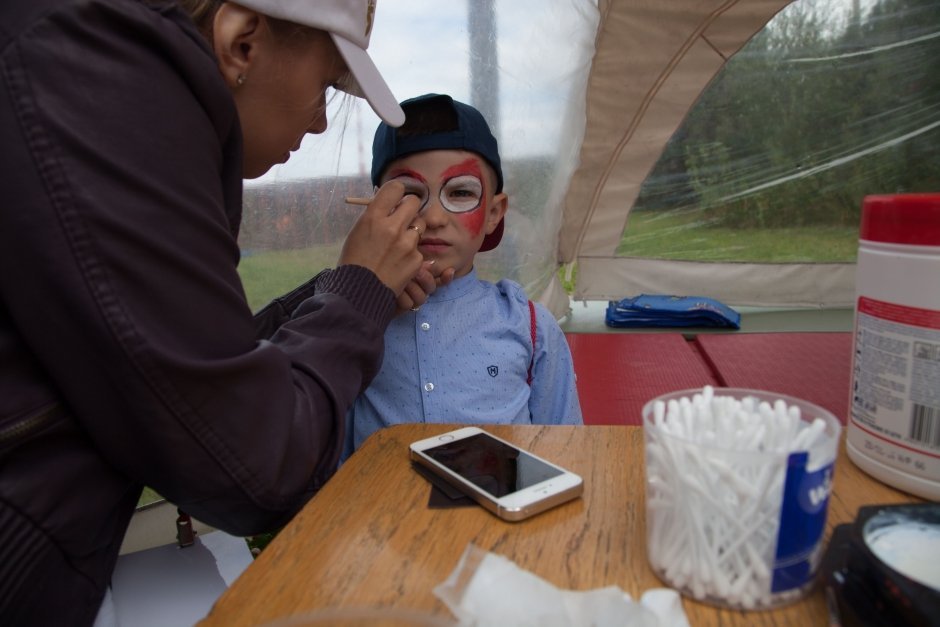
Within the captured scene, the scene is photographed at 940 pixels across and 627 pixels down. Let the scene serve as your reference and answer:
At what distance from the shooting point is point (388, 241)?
2.98ft

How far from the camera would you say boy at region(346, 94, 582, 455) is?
115 centimetres

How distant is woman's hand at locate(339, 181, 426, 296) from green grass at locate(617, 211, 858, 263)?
2.58 metres

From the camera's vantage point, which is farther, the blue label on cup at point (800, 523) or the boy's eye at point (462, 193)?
Answer: the boy's eye at point (462, 193)

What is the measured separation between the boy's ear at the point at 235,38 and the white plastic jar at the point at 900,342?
65cm

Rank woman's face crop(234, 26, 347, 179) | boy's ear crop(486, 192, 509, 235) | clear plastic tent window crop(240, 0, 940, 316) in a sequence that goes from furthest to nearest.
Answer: clear plastic tent window crop(240, 0, 940, 316)
boy's ear crop(486, 192, 509, 235)
woman's face crop(234, 26, 347, 179)

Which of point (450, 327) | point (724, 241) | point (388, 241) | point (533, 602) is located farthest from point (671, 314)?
point (533, 602)

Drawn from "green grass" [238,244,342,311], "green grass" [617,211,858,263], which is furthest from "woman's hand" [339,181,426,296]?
"green grass" [617,211,858,263]

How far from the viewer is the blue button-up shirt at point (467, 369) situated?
115 centimetres

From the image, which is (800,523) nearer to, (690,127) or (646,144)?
(646,144)

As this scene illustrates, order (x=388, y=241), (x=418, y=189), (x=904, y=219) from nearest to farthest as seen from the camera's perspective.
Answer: (x=904, y=219) < (x=388, y=241) < (x=418, y=189)

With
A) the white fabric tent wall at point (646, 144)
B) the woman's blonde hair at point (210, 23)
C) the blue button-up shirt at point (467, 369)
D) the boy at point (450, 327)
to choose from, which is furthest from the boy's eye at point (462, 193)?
the white fabric tent wall at point (646, 144)

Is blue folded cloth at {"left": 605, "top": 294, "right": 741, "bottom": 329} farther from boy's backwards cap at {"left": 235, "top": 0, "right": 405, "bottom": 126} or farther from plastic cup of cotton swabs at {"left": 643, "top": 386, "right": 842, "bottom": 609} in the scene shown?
plastic cup of cotton swabs at {"left": 643, "top": 386, "right": 842, "bottom": 609}

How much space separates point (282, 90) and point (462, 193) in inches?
17.6

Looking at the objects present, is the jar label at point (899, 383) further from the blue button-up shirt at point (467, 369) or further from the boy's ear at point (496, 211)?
the boy's ear at point (496, 211)
